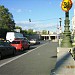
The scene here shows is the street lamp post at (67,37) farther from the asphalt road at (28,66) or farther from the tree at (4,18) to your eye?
the tree at (4,18)

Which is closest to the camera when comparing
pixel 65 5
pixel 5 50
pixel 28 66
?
A: pixel 28 66

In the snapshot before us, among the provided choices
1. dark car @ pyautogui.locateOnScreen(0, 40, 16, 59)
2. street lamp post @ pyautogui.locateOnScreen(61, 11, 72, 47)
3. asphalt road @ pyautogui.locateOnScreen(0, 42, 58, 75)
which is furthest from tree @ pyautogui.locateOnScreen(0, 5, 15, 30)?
asphalt road @ pyautogui.locateOnScreen(0, 42, 58, 75)

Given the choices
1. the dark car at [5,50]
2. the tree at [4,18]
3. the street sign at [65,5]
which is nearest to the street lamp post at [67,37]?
the street sign at [65,5]

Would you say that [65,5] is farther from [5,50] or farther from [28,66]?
[5,50]

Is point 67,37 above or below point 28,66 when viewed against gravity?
above

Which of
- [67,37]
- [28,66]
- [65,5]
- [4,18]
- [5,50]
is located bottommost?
[28,66]

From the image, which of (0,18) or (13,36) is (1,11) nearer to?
(0,18)

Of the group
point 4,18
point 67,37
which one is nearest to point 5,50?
point 67,37

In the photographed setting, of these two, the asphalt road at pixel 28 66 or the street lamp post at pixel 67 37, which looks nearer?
the asphalt road at pixel 28 66

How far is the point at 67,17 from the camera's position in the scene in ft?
68.1

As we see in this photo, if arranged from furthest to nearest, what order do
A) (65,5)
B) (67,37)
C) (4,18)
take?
(4,18), (67,37), (65,5)

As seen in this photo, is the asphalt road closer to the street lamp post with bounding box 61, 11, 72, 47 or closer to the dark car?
the dark car

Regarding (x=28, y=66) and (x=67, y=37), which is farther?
(x=67, y=37)

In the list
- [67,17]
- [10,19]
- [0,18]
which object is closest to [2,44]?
[67,17]
